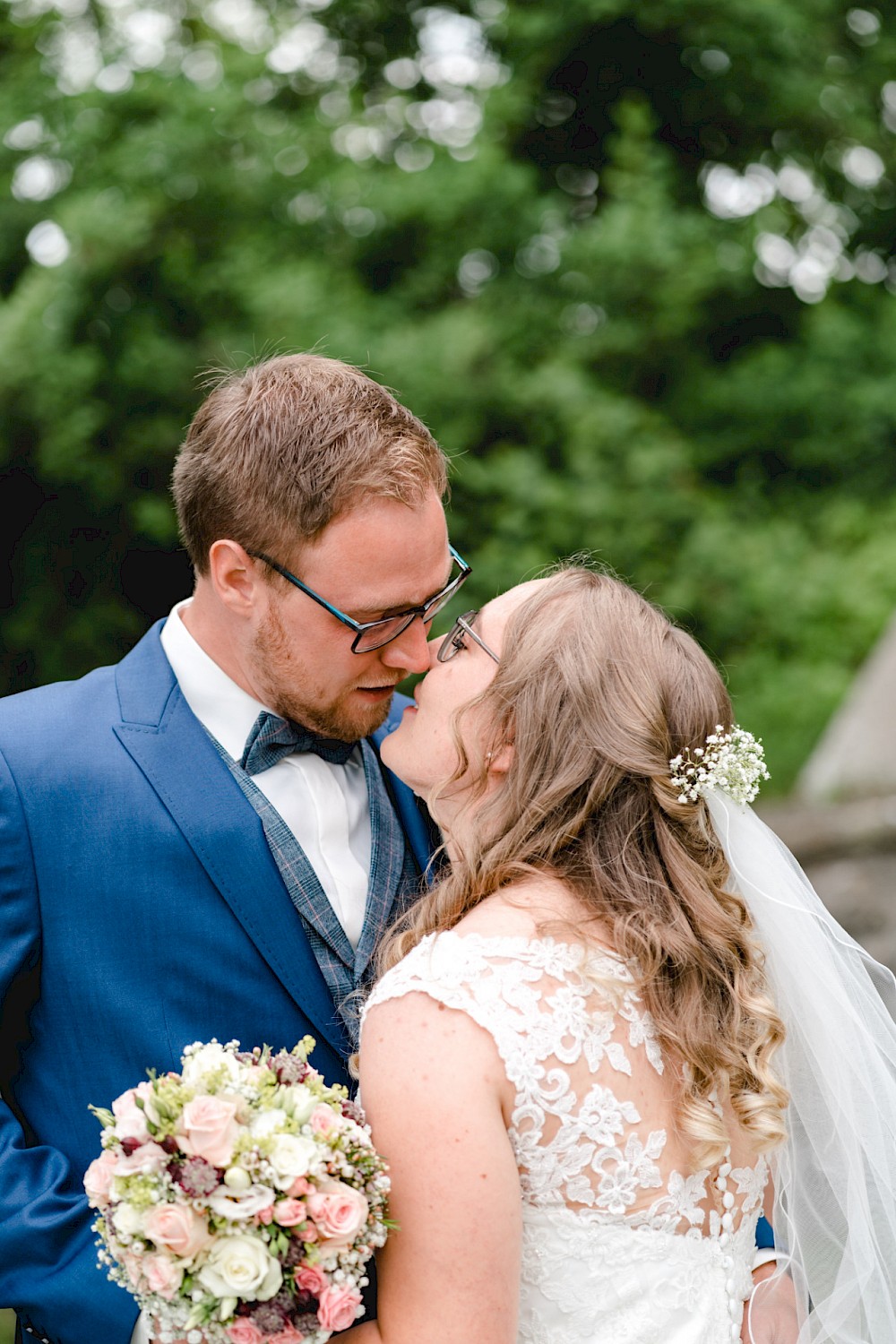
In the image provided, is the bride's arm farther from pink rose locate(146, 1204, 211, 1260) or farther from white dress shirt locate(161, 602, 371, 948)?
white dress shirt locate(161, 602, 371, 948)

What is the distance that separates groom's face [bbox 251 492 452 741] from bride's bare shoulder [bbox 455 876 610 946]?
0.63 meters

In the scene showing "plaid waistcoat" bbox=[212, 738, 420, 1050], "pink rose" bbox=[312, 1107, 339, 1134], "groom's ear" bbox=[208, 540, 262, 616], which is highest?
"groom's ear" bbox=[208, 540, 262, 616]

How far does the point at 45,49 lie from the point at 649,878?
646cm

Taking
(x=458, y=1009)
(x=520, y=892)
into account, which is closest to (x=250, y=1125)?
(x=458, y=1009)

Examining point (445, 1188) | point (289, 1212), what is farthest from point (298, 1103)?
point (445, 1188)

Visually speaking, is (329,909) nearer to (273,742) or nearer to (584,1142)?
(273,742)

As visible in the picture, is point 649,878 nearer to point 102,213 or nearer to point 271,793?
point 271,793

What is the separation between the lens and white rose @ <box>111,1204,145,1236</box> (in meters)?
1.76

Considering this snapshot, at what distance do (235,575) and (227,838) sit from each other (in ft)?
1.84

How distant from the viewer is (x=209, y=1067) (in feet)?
6.03

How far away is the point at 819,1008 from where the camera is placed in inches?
96.8

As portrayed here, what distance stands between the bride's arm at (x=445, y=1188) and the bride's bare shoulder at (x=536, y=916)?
21 centimetres

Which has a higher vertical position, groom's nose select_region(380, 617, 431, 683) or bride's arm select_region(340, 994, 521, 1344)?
groom's nose select_region(380, 617, 431, 683)

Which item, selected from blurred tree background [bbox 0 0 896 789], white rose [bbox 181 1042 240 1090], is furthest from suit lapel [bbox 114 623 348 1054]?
blurred tree background [bbox 0 0 896 789]
